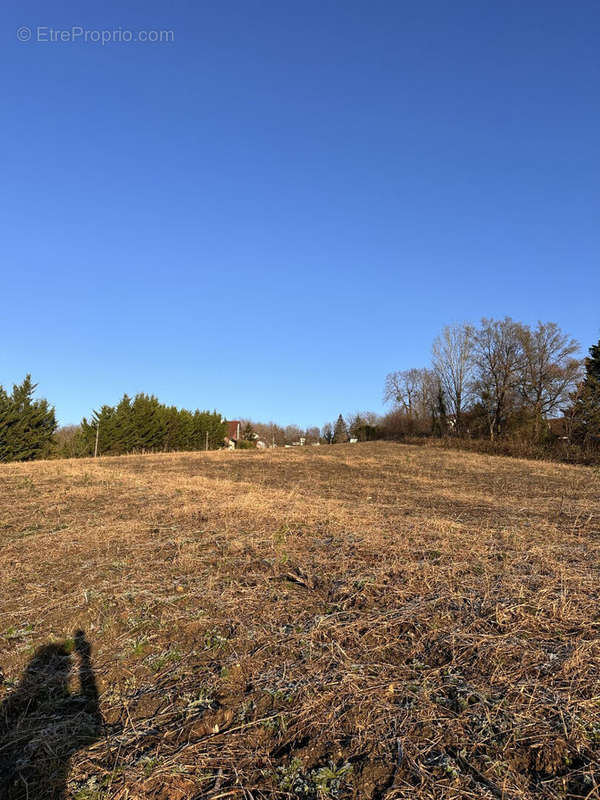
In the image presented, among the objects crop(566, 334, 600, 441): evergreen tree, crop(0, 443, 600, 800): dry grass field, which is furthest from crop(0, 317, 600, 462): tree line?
crop(0, 443, 600, 800): dry grass field

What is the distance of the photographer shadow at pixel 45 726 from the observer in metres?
1.86

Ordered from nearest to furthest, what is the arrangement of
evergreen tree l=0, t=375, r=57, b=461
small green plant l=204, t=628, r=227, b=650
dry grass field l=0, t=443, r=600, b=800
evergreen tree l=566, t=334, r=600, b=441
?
dry grass field l=0, t=443, r=600, b=800 → small green plant l=204, t=628, r=227, b=650 → evergreen tree l=566, t=334, r=600, b=441 → evergreen tree l=0, t=375, r=57, b=461

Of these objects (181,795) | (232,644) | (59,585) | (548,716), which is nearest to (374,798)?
(181,795)

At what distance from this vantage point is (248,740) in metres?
2.01

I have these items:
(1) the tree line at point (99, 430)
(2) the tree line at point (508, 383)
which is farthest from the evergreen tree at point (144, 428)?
(2) the tree line at point (508, 383)

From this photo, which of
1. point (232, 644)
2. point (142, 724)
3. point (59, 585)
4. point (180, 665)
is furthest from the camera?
point (59, 585)

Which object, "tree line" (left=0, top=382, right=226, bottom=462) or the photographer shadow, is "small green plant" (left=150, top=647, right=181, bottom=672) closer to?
the photographer shadow

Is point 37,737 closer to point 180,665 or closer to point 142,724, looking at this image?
point 142,724

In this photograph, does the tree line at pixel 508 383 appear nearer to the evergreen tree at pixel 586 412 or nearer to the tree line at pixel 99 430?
the evergreen tree at pixel 586 412

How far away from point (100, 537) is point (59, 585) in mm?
1671

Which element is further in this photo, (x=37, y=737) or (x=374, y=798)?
(x=37, y=737)

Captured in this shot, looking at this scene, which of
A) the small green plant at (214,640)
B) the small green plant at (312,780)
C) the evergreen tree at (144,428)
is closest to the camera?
the small green plant at (312,780)

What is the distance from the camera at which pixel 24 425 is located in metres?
28.2

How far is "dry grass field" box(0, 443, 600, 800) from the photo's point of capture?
183cm
